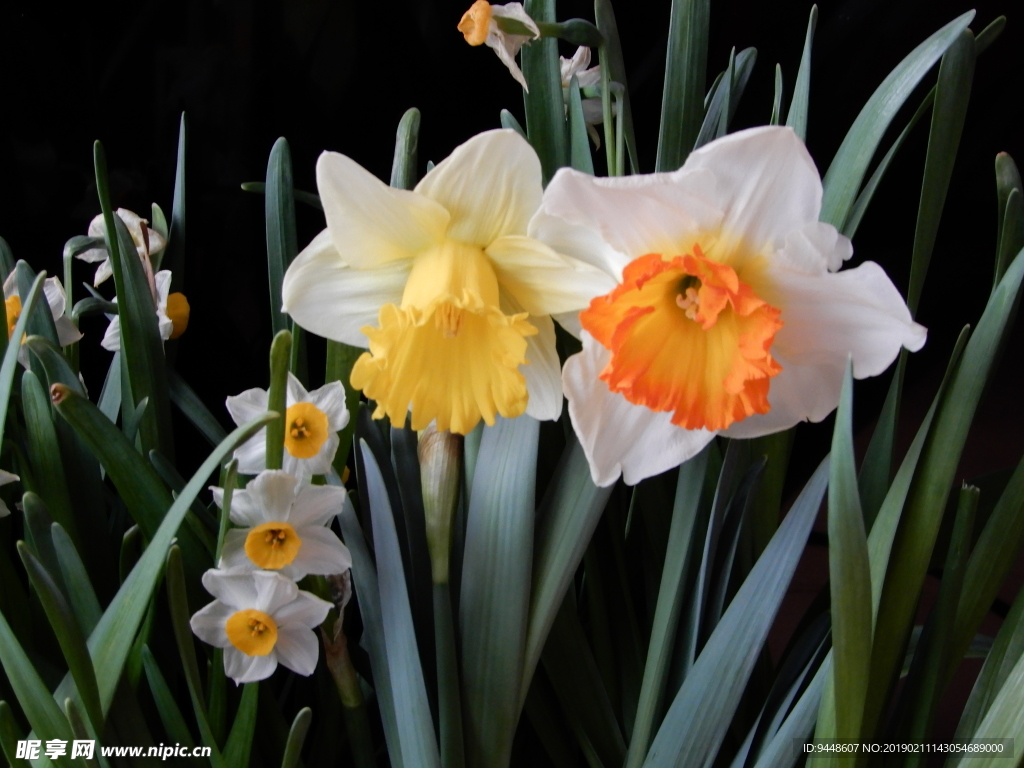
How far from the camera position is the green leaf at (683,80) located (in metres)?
0.57

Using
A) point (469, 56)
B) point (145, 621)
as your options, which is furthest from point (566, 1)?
point (145, 621)

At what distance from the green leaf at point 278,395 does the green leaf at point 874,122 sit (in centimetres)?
36

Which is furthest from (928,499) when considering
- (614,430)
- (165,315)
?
(165,315)

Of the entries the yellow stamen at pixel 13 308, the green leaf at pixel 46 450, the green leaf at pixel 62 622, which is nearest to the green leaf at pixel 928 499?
the green leaf at pixel 62 622

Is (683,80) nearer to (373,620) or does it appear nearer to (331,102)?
(373,620)

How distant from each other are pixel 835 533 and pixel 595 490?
15 centimetres

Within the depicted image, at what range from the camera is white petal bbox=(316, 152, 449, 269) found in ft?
1.40

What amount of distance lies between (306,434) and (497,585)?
168 mm

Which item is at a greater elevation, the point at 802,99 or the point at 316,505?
the point at 802,99

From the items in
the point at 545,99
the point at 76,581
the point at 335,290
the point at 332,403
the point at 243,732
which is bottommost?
the point at 243,732

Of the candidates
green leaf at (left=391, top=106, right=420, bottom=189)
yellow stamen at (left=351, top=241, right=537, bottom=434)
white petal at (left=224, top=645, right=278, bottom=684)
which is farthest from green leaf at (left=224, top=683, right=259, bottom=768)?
green leaf at (left=391, top=106, right=420, bottom=189)

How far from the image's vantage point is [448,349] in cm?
46

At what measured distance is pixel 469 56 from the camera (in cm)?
113

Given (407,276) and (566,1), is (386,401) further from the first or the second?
(566,1)
